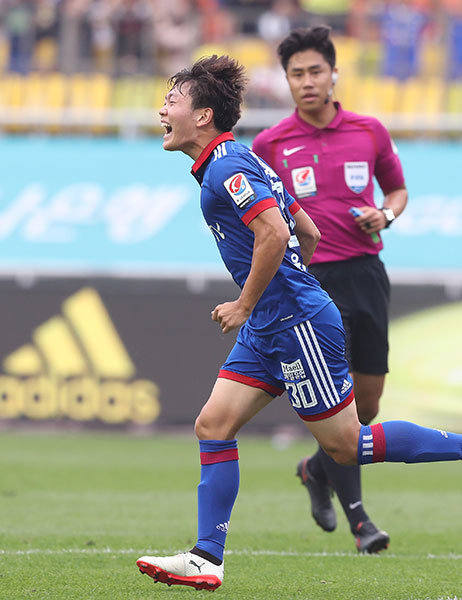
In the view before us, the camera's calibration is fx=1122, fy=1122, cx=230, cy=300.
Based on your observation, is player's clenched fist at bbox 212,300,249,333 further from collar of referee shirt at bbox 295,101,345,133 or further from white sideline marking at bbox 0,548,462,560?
collar of referee shirt at bbox 295,101,345,133

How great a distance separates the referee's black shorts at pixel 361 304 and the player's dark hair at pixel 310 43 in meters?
1.16

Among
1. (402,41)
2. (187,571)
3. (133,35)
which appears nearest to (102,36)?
(133,35)

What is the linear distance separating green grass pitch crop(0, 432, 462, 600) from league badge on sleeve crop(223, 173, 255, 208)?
1.59m

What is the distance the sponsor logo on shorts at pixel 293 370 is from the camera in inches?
184

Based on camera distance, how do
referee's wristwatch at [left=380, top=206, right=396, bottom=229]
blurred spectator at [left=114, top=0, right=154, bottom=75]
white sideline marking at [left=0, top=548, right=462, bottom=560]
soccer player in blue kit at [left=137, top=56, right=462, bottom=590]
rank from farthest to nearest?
blurred spectator at [left=114, top=0, right=154, bottom=75], referee's wristwatch at [left=380, top=206, right=396, bottom=229], white sideline marking at [left=0, top=548, right=462, bottom=560], soccer player in blue kit at [left=137, top=56, right=462, bottom=590]

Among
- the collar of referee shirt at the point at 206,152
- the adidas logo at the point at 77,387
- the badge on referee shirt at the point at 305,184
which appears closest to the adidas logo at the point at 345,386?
the collar of referee shirt at the point at 206,152

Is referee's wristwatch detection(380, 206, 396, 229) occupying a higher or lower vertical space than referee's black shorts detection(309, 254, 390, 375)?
higher

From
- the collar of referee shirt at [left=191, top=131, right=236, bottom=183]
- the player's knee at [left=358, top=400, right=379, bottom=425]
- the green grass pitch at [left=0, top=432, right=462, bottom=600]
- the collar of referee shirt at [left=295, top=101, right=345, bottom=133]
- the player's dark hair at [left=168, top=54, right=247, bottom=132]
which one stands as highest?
the player's dark hair at [left=168, top=54, right=247, bottom=132]

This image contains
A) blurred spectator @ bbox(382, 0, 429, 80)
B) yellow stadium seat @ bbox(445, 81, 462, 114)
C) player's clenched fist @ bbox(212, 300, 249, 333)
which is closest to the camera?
player's clenched fist @ bbox(212, 300, 249, 333)

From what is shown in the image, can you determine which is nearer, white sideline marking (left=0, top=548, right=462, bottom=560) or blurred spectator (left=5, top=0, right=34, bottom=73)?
white sideline marking (left=0, top=548, right=462, bottom=560)

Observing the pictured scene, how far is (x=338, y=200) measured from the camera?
6.24 meters

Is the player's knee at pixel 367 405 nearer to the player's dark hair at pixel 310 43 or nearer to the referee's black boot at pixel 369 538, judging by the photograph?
the referee's black boot at pixel 369 538

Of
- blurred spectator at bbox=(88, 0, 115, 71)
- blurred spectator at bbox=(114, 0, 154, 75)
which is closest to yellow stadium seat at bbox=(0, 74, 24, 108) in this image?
blurred spectator at bbox=(88, 0, 115, 71)

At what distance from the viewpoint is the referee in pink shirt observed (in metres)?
6.21
